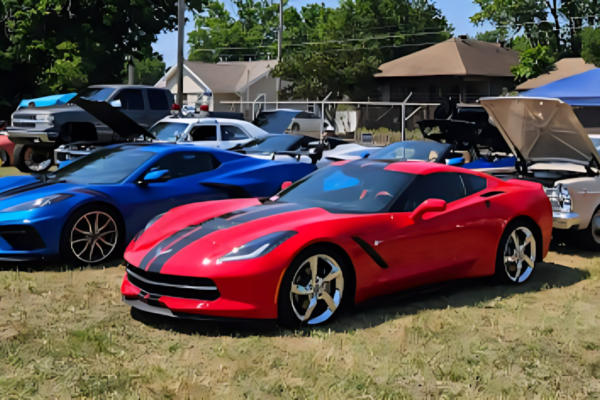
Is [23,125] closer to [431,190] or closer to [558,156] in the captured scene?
[558,156]

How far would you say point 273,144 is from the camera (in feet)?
46.3

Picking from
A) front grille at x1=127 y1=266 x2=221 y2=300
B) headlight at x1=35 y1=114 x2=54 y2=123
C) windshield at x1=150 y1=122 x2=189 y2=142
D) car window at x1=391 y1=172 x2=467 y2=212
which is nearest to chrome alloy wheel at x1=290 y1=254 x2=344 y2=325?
front grille at x1=127 y1=266 x2=221 y2=300

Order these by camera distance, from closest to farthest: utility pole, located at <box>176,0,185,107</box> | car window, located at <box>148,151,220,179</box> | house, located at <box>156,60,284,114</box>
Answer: car window, located at <box>148,151,220,179</box> < utility pole, located at <box>176,0,185,107</box> < house, located at <box>156,60,284,114</box>

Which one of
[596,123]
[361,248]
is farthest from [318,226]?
[596,123]

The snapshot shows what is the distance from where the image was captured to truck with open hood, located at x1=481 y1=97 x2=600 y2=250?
8781 mm

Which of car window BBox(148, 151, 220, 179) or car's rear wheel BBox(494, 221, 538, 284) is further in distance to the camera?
car window BBox(148, 151, 220, 179)

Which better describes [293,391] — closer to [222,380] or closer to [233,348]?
[222,380]

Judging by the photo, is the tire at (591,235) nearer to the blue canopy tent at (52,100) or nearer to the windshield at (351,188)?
the windshield at (351,188)

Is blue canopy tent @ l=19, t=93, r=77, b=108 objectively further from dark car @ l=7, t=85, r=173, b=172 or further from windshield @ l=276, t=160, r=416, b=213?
windshield @ l=276, t=160, r=416, b=213

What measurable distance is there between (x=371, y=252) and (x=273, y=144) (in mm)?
8498

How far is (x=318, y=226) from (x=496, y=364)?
1.61 meters

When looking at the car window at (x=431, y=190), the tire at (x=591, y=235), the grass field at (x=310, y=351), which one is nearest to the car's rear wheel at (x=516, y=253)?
the grass field at (x=310, y=351)

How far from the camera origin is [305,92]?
1886 inches

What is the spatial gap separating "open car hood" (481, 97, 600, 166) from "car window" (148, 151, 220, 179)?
3.51 m
